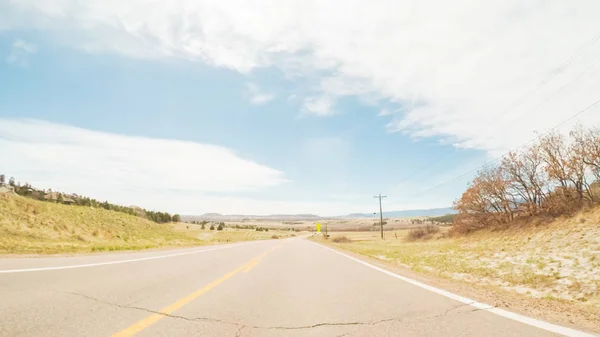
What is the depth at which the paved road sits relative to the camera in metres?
4.34

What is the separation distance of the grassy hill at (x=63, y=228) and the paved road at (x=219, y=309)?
555 inches

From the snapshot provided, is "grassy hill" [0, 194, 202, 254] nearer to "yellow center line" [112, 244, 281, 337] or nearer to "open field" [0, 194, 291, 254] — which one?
"open field" [0, 194, 291, 254]

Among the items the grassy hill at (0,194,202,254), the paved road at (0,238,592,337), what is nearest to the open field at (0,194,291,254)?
the grassy hill at (0,194,202,254)

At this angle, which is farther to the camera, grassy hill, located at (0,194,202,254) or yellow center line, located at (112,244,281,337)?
grassy hill, located at (0,194,202,254)

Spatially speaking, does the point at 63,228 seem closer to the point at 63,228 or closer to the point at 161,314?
the point at 63,228

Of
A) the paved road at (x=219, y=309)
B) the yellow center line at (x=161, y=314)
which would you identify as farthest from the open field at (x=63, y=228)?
the yellow center line at (x=161, y=314)

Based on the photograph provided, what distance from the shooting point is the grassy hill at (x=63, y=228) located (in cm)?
2258

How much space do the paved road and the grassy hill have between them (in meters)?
14.1

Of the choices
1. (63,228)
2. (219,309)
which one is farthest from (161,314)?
(63,228)

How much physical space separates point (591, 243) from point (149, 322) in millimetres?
18966

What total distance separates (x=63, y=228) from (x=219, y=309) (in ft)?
108

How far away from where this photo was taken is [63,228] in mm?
31312

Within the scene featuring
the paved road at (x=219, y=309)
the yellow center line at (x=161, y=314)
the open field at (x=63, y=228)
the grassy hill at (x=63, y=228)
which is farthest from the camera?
the grassy hill at (x=63, y=228)

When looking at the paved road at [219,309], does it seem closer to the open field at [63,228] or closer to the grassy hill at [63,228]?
the open field at [63,228]
